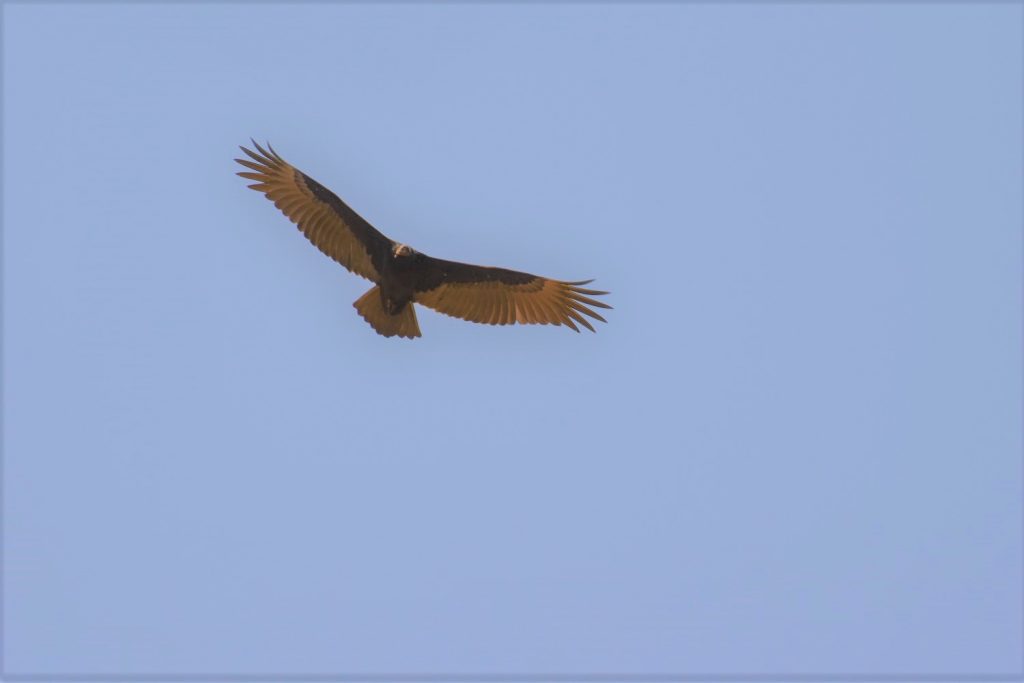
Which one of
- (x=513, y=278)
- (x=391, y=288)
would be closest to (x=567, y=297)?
(x=513, y=278)

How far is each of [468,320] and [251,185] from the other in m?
3.04

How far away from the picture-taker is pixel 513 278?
1848cm

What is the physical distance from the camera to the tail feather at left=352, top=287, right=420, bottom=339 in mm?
18219

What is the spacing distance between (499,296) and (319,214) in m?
2.37

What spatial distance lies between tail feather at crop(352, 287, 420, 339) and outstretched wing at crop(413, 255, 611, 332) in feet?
0.76

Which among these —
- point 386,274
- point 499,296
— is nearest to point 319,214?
point 386,274

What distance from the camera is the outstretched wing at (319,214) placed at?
→ 1817cm

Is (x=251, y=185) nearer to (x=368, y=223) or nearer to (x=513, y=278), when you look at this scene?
(x=368, y=223)

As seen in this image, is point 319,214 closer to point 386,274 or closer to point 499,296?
point 386,274

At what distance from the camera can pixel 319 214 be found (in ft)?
60.2

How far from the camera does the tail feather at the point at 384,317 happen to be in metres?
18.2

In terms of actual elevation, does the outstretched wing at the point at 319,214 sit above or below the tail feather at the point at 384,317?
above

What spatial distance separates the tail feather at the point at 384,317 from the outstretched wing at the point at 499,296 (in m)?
0.23

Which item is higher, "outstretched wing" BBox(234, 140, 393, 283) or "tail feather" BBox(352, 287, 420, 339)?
"outstretched wing" BBox(234, 140, 393, 283)
